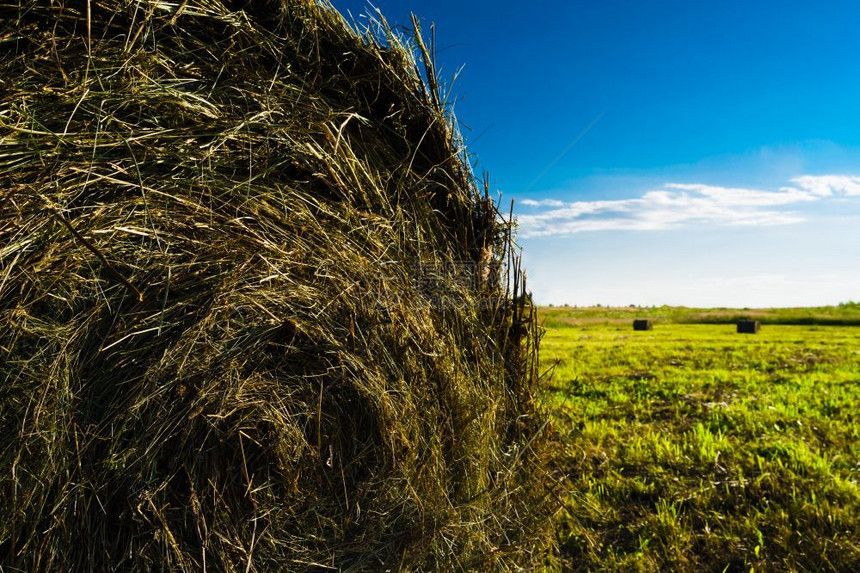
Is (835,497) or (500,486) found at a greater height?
(500,486)

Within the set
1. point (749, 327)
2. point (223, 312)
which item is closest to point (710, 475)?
point (223, 312)

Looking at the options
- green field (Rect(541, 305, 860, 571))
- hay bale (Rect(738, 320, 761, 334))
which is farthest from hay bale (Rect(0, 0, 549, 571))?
hay bale (Rect(738, 320, 761, 334))

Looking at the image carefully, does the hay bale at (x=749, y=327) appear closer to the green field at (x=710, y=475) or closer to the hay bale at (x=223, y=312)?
the green field at (x=710, y=475)

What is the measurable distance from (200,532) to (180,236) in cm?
112

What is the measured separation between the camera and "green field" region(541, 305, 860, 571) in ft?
8.93

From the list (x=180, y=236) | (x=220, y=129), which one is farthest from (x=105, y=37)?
(x=180, y=236)

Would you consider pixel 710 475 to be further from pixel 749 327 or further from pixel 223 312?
pixel 749 327

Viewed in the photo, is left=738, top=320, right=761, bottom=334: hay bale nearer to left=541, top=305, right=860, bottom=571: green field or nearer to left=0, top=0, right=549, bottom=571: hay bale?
left=541, top=305, right=860, bottom=571: green field

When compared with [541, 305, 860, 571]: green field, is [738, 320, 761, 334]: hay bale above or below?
above

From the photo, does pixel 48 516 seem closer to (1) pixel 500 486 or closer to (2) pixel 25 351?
(2) pixel 25 351

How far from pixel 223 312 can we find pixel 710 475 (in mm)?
3366

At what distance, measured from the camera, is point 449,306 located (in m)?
2.42

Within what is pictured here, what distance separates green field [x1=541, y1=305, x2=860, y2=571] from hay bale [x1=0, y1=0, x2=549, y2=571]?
85 cm

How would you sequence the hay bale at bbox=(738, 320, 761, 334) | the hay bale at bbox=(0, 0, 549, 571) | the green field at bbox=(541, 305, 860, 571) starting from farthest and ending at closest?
the hay bale at bbox=(738, 320, 761, 334) < the green field at bbox=(541, 305, 860, 571) < the hay bale at bbox=(0, 0, 549, 571)
